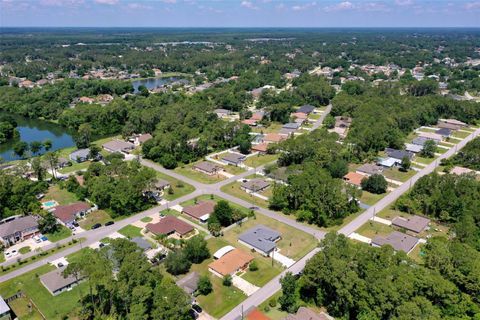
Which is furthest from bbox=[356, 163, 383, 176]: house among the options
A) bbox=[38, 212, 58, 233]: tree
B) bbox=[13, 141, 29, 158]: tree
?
bbox=[13, 141, 29, 158]: tree

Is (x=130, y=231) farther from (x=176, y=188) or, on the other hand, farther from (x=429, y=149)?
(x=429, y=149)

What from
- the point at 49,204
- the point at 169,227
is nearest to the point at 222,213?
the point at 169,227

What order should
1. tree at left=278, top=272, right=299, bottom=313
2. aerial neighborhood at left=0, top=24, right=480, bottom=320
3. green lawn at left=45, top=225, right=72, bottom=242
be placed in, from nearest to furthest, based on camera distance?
aerial neighborhood at left=0, top=24, right=480, bottom=320, tree at left=278, top=272, right=299, bottom=313, green lawn at left=45, top=225, right=72, bottom=242

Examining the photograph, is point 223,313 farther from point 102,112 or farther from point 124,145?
point 102,112

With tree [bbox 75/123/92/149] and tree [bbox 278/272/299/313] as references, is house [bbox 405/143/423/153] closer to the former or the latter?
tree [bbox 278/272/299/313]

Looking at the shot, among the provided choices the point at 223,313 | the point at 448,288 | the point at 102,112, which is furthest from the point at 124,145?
the point at 448,288

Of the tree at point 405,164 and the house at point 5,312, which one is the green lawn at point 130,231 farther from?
the tree at point 405,164

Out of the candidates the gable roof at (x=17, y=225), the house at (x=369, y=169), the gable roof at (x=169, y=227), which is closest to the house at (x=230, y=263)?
the gable roof at (x=169, y=227)
